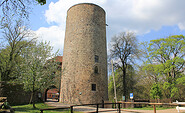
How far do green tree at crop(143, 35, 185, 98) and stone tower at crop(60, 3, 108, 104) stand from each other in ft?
25.5

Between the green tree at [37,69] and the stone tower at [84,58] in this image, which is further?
the stone tower at [84,58]

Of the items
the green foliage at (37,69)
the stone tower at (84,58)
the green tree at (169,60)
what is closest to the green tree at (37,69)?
the green foliage at (37,69)

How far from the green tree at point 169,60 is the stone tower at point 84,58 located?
776 cm

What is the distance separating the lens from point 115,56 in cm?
2309

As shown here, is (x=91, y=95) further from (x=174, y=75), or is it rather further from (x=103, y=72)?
(x=174, y=75)

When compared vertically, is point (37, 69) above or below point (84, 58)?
below

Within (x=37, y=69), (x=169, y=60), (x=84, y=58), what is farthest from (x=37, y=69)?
(x=169, y=60)

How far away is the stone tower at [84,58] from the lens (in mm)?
19312

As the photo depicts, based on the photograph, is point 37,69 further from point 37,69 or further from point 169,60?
point 169,60

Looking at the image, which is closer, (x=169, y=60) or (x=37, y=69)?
(x=37, y=69)

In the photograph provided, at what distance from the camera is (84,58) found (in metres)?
20.0

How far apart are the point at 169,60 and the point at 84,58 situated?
11.7 meters

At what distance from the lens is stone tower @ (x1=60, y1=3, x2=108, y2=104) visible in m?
19.3

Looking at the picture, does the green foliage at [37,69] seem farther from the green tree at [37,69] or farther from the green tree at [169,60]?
the green tree at [169,60]
